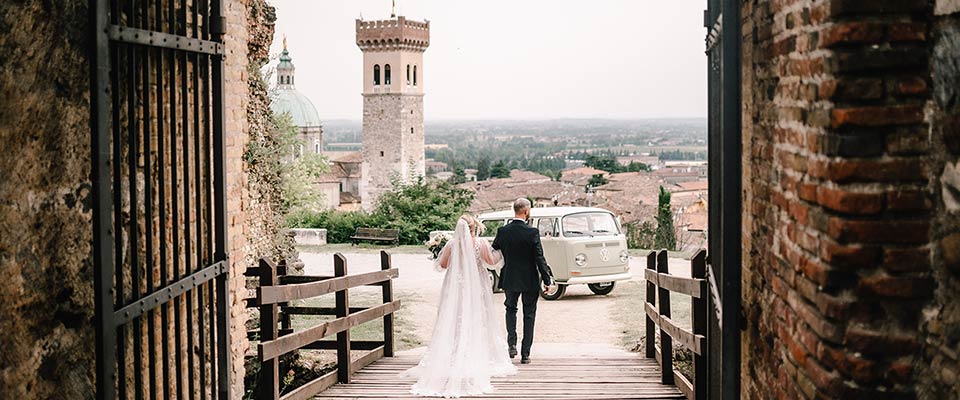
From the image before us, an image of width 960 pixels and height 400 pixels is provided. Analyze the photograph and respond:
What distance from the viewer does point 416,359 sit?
10562 millimetres

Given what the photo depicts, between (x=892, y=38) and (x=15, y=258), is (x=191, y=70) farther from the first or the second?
(x=892, y=38)

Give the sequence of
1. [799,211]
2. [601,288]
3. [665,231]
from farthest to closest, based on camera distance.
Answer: [665,231] < [601,288] < [799,211]

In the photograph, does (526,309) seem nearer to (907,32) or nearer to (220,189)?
(220,189)

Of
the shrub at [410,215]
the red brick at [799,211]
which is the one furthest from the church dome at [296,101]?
the red brick at [799,211]

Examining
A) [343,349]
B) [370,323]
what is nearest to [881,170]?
[343,349]

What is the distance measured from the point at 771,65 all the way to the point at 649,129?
18512cm

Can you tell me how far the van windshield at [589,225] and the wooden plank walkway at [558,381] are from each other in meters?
7.71

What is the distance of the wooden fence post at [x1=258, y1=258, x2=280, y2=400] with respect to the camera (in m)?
7.39

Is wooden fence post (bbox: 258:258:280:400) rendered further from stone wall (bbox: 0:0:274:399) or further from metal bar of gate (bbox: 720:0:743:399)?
metal bar of gate (bbox: 720:0:743:399)

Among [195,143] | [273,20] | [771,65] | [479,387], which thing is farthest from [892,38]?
[273,20]

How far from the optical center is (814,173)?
9.70 feet

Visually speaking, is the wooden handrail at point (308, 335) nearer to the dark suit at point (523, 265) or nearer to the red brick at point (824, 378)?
the dark suit at point (523, 265)

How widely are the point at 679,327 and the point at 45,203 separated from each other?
534 centimetres

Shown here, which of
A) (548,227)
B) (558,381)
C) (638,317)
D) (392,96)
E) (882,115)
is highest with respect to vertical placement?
(392,96)
